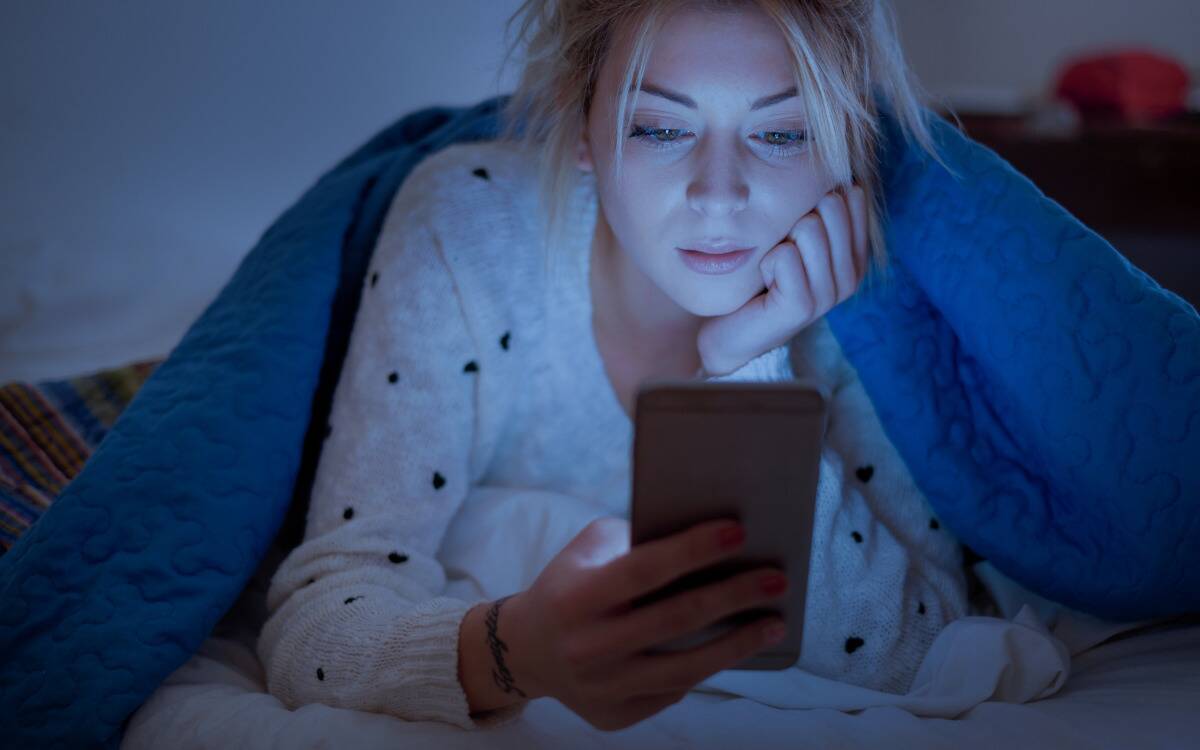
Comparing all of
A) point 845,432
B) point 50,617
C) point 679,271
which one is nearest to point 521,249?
point 679,271

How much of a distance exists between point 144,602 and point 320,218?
0.42 meters

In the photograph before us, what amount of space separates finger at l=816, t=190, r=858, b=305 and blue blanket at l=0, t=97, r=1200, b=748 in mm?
73

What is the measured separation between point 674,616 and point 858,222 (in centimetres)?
44

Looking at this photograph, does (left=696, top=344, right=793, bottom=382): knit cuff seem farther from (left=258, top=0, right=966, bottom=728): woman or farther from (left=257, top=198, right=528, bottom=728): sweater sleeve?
(left=257, top=198, right=528, bottom=728): sweater sleeve

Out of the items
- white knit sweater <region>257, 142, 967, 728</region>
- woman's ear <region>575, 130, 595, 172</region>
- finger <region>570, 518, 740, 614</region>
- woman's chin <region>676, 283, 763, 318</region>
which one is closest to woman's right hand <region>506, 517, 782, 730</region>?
finger <region>570, 518, 740, 614</region>

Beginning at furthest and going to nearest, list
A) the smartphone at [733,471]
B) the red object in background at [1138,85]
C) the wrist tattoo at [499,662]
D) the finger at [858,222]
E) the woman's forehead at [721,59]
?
the red object in background at [1138,85], the finger at [858,222], the woman's forehead at [721,59], the wrist tattoo at [499,662], the smartphone at [733,471]

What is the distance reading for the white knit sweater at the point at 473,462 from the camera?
27.4 inches

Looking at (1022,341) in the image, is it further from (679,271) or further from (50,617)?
(50,617)

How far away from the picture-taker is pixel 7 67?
52.7 inches

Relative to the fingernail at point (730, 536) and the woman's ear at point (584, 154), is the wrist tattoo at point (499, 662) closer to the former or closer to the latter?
the fingernail at point (730, 536)

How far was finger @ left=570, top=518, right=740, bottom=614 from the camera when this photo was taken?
0.53 metres

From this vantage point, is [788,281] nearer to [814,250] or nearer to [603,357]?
[814,250]

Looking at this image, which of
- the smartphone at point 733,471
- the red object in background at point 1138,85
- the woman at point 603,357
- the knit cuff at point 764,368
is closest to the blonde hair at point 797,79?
the woman at point 603,357

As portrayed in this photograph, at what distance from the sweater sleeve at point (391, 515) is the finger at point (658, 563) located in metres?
0.16
